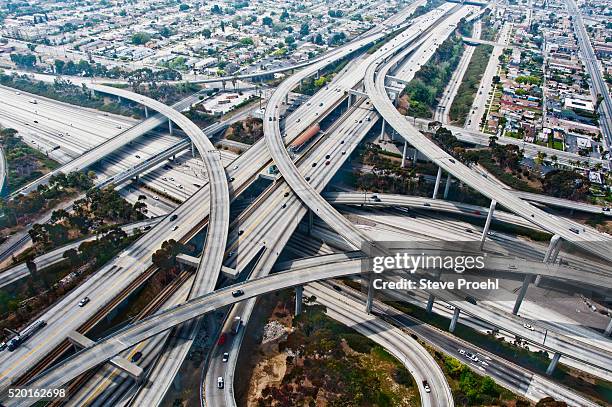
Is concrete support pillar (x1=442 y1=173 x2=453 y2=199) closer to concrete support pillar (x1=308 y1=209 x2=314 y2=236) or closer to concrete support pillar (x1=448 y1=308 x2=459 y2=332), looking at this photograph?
concrete support pillar (x1=308 y1=209 x2=314 y2=236)

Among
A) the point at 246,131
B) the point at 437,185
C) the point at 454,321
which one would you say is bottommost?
the point at 454,321

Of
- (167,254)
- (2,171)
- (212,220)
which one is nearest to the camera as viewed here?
(167,254)

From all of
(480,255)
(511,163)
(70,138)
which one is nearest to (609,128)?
(511,163)

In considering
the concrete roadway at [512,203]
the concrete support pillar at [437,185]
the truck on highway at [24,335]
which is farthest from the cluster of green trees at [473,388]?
the truck on highway at [24,335]

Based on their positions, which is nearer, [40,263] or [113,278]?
[113,278]

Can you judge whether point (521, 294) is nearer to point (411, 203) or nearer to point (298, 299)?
point (411, 203)

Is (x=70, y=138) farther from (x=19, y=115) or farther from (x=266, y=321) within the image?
(x=266, y=321)

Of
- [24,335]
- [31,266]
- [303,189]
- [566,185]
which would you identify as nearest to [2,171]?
[31,266]
